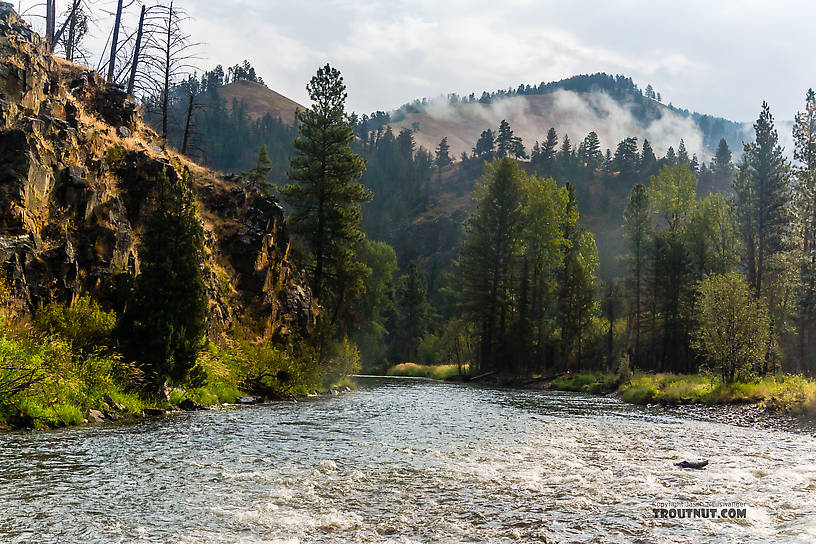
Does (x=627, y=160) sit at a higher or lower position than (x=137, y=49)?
higher

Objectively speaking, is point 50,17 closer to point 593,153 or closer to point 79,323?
point 79,323

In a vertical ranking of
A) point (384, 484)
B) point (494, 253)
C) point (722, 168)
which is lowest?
point (384, 484)

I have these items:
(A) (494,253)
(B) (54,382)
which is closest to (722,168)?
(A) (494,253)

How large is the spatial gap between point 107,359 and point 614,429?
18.3 meters

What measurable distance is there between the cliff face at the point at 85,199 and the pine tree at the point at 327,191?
5.58 metres

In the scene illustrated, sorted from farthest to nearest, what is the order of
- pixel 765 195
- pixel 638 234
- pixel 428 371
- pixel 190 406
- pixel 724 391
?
pixel 428 371 → pixel 638 234 → pixel 765 195 → pixel 724 391 → pixel 190 406

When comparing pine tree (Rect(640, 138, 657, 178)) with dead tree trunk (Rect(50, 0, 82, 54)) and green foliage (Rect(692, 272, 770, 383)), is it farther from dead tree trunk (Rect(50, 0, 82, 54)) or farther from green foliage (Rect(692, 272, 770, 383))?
dead tree trunk (Rect(50, 0, 82, 54))

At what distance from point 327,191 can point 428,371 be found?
1698 inches

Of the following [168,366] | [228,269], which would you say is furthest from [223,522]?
[228,269]

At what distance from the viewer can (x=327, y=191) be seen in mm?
45375

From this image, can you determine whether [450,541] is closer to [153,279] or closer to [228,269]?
[153,279]

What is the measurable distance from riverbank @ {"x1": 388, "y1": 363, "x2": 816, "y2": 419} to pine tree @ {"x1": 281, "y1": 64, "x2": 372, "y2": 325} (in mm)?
20285

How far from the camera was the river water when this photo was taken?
8711mm

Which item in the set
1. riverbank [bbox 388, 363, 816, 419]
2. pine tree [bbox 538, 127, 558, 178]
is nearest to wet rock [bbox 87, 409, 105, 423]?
riverbank [bbox 388, 363, 816, 419]
